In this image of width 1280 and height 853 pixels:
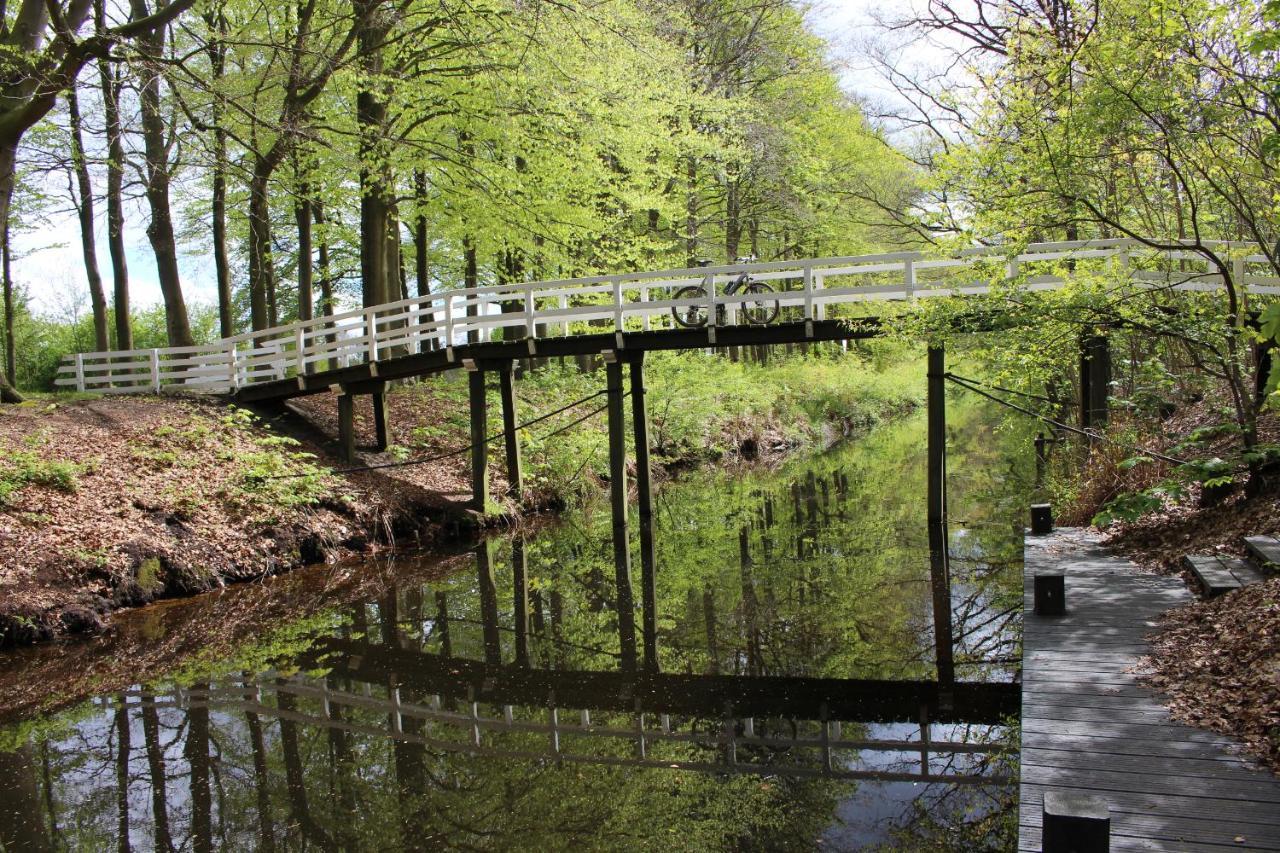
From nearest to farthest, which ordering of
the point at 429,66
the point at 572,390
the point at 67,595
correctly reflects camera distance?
the point at 67,595
the point at 429,66
the point at 572,390

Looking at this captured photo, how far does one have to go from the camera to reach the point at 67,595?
418 inches

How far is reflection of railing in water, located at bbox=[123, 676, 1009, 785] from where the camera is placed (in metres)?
6.23

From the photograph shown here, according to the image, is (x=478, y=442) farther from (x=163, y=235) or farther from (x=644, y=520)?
(x=163, y=235)

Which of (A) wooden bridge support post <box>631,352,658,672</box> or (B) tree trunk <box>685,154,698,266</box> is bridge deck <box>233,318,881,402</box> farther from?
(B) tree trunk <box>685,154,698,266</box>

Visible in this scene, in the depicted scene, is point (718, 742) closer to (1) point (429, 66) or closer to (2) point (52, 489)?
(2) point (52, 489)

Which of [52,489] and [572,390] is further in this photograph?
[572,390]

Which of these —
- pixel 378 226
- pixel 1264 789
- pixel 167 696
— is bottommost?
pixel 167 696

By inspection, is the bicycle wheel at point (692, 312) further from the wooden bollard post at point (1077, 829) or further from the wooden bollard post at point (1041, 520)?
the wooden bollard post at point (1077, 829)

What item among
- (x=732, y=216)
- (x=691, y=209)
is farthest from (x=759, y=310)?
(x=732, y=216)

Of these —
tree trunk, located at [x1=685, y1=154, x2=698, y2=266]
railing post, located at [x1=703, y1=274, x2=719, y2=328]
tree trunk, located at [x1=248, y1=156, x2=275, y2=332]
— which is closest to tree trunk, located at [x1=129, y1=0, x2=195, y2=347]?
tree trunk, located at [x1=248, y1=156, x2=275, y2=332]

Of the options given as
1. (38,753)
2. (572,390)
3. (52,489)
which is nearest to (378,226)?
(572,390)

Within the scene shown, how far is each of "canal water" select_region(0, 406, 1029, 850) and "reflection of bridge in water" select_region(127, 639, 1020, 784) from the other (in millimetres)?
25

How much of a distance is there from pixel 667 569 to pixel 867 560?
2.68 metres

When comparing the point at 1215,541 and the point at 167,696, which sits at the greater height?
the point at 1215,541
